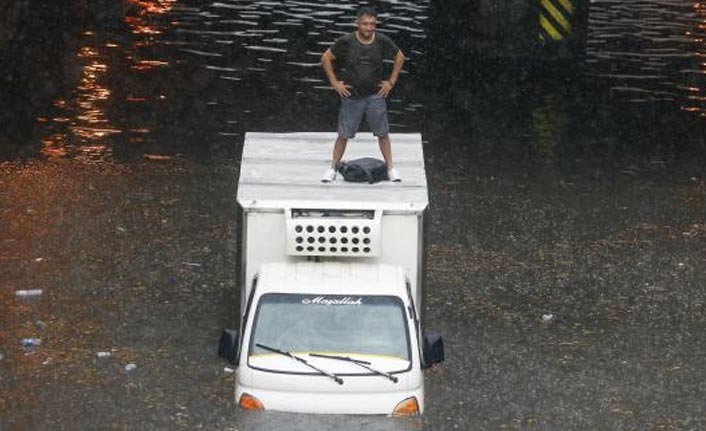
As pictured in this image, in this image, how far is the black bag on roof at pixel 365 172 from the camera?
14.1 m

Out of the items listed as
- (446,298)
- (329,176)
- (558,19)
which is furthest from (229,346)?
(558,19)

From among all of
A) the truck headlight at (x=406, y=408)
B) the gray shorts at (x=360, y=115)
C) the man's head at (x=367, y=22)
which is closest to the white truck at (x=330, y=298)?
the truck headlight at (x=406, y=408)

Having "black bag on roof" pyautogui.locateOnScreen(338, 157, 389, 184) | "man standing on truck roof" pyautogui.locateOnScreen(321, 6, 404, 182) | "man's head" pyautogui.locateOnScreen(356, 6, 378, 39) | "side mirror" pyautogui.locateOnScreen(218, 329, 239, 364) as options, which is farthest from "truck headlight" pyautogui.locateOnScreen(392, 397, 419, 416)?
"man's head" pyautogui.locateOnScreen(356, 6, 378, 39)

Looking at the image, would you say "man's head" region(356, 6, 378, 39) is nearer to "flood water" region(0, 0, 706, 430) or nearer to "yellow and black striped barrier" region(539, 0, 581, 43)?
"flood water" region(0, 0, 706, 430)

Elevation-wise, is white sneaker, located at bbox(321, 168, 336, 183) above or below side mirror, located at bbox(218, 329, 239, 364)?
above

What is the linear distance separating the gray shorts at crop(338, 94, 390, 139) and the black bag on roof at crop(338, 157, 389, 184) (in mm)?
987

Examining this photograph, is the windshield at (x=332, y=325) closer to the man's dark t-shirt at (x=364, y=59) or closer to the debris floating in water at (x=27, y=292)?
the man's dark t-shirt at (x=364, y=59)

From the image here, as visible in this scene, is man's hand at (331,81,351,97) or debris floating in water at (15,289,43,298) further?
debris floating in water at (15,289,43,298)

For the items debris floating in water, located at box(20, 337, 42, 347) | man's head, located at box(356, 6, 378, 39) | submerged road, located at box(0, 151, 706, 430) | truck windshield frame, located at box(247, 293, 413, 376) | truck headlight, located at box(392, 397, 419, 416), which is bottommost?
submerged road, located at box(0, 151, 706, 430)

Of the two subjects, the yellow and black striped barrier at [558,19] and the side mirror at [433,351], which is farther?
the yellow and black striped barrier at [558,19]

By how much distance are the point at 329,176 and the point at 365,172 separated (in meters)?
0.35

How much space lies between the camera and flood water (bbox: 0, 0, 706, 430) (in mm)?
14688

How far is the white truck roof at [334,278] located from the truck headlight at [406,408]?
0.93 m

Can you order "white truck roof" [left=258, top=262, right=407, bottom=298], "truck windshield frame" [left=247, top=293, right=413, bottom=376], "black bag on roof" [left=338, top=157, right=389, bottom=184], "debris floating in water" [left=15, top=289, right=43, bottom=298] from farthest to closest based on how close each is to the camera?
"debris floating in water" [left=15, top=289, right=43, bottom=298]
"black bag on roof" [left=338, top=157, right=389, bottom=184]
"white truck roof" [left=258, top=262, right=407, bottom=298]
"truck windshield frame" [left=247, top=293, right=413, bottom=376]
